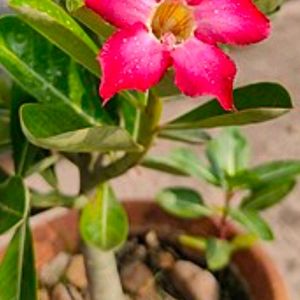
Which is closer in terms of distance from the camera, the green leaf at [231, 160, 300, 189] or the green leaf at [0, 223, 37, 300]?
the green leaf at [0, 223, 37, 300]

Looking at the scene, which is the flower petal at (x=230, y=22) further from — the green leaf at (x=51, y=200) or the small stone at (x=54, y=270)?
the small stone at (x=54, y=270)

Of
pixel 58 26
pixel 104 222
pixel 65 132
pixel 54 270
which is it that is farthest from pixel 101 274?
pixel 58 26

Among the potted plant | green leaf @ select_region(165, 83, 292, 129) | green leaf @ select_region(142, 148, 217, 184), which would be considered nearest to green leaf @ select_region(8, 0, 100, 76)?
the potted plant

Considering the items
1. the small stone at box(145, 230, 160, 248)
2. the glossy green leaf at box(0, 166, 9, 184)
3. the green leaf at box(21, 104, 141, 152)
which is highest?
the green leaf at box(21, 104, 141, 152)

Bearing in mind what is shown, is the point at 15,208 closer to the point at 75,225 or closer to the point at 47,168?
the point at 47,168

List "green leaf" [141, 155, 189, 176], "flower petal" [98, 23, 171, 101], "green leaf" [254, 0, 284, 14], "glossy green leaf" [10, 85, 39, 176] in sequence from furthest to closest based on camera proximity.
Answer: "green leaf" [141, 155, 189, 176] < "glossy green leaf" [10, 85, 39, 176] < "green leaf" [254, 0, 284, 14] < "flower petal" [98, 23, 171, 101]

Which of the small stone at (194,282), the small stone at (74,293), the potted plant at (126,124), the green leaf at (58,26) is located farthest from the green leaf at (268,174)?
the green leaf at (58,26)

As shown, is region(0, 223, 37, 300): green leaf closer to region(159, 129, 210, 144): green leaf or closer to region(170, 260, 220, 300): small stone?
region(159, 129, 210, 144): green leaf

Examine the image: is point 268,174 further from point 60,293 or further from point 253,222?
point 60,293
